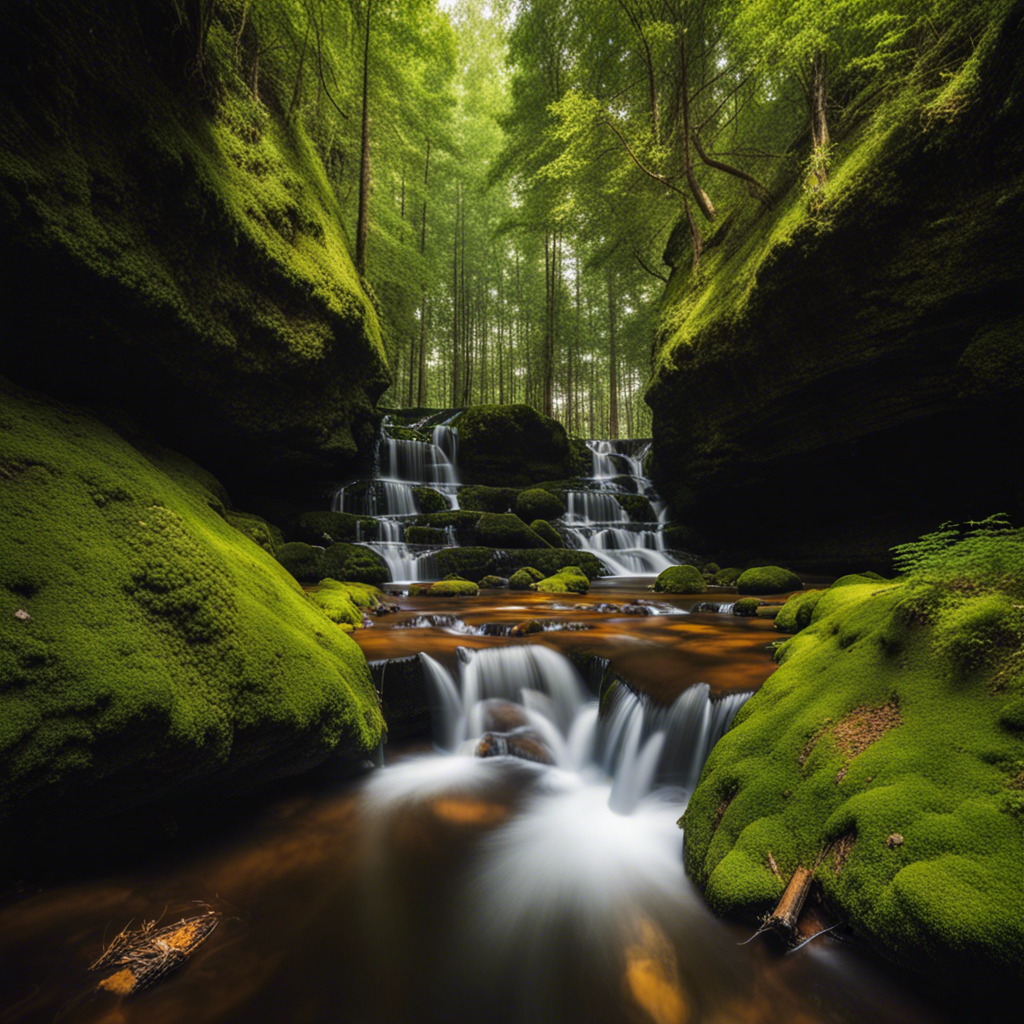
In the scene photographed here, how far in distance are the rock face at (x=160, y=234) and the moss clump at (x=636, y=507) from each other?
1044 centimetres

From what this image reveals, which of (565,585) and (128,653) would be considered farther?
(565,585)

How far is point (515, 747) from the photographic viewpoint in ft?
12.4

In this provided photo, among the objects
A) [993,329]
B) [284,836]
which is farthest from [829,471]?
[284,836]

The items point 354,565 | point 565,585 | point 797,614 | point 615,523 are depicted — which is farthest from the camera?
point 615,523

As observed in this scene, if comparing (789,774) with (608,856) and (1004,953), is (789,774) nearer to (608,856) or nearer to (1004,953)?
(1004,953)

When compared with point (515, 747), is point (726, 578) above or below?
above

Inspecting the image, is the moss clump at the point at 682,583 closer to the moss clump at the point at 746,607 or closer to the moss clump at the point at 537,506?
the moss clump at the point at 746,607

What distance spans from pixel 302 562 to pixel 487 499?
6.63 m

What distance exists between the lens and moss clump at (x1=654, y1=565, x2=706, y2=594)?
362 inches

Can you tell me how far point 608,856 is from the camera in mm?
2541

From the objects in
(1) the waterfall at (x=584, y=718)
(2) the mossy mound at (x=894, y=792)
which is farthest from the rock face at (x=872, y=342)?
(1) the waterfall at (x=584, y=718)

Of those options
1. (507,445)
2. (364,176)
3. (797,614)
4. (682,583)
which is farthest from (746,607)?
(364,176)

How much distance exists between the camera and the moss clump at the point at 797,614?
501 cm

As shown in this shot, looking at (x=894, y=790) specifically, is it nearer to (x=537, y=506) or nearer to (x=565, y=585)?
(x=565, y=585)
